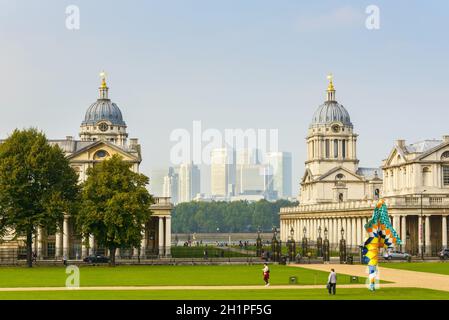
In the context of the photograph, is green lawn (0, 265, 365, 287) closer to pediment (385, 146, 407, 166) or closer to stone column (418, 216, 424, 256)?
stone column (418, 216, 424, 256)

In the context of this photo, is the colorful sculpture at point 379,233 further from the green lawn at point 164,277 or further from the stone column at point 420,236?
the stone column at point 420,236

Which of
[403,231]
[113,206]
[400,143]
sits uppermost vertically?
[400,143]

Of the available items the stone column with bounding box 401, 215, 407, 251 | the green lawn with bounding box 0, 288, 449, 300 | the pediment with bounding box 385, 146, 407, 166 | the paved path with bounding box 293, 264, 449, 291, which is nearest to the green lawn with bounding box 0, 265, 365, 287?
the paved path with bounding box 293, 264, 449, 291

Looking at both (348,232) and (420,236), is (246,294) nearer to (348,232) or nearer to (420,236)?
(420,236)

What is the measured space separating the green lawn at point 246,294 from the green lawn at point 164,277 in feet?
27.0

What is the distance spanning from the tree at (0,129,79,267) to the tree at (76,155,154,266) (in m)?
2.37

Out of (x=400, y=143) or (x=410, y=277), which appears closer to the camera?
(x=410, y=277)

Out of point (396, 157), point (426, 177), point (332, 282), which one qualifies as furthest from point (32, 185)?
point (396, 157)

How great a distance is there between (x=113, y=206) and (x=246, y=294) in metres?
43.2

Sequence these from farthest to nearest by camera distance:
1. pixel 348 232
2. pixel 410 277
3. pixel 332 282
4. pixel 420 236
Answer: pixel 348 232
pixel 420 236
pixel 410 277
pixel 332 282

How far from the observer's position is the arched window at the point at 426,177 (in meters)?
148

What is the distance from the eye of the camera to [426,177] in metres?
148
